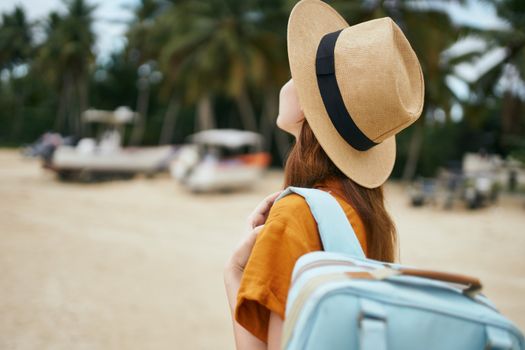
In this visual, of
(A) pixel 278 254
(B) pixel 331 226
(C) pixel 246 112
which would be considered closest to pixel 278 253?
(A) pixel 278 254

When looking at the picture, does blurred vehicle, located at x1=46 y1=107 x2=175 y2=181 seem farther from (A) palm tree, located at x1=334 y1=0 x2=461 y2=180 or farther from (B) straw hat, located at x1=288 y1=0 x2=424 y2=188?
(B) straw hat, located at x1=288 y1=0 x2=424 y2=188

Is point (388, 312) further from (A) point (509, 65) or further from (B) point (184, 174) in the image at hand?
(A) point (509, 65)

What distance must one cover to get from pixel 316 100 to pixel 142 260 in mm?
5068

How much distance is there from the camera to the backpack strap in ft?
2.85

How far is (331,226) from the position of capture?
880mm

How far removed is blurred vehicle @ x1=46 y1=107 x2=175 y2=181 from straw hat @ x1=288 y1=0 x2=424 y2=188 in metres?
14.2

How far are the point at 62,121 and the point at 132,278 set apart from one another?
109 feet

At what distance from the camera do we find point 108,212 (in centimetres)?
923

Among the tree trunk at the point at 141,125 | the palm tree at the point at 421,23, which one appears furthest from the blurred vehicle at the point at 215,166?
the tree trunk at the point at 141,125

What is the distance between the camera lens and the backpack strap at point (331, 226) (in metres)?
0.87

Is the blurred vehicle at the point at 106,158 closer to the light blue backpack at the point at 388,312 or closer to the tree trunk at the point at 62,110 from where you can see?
the light blue backpack at the point at 388,312

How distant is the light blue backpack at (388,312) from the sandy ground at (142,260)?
300 centimetres

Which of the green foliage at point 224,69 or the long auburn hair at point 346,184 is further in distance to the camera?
the green foliage at point 224,69

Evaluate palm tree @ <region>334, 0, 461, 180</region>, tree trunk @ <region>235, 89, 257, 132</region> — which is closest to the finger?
palm tree @ <region>334, 0, 461, 180</region>
